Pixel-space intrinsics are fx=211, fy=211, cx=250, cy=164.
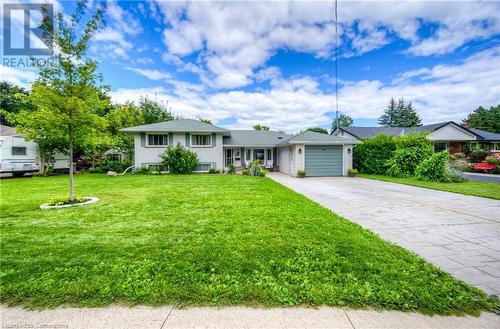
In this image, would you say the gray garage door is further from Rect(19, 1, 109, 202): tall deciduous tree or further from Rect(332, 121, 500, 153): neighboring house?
Rect(19, 1, 109, 202): tall deciduous tree

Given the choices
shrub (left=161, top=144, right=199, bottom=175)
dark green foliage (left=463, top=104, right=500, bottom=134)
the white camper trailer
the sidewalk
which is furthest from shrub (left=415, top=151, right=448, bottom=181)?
dark green foliage (left=463, top=104, right=500, bottom=134)

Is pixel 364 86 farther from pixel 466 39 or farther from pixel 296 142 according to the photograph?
pixel 296 142

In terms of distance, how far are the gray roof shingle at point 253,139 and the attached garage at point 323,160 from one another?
4716 mm

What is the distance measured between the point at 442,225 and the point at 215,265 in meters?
5.22

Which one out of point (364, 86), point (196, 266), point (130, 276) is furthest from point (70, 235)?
point (364, 86)

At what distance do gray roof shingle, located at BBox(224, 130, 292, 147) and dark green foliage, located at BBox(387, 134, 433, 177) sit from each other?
940 centimetres

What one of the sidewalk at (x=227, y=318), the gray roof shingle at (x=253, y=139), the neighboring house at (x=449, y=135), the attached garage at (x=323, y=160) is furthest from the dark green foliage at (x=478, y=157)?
the sidewalk at (x=227, y=318)

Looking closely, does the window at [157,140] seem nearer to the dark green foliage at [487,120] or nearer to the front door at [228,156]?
the front door at [228,156]

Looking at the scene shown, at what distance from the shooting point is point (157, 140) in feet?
56.1

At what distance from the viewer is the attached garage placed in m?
15.6

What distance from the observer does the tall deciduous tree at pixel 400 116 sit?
155 feet

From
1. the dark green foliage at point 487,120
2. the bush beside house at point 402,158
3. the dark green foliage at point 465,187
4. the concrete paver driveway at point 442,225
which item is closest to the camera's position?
the concrete paver driveway at point 442,225

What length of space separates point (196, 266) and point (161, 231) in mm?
1634

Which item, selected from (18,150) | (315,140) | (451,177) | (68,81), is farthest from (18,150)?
(451,177)
